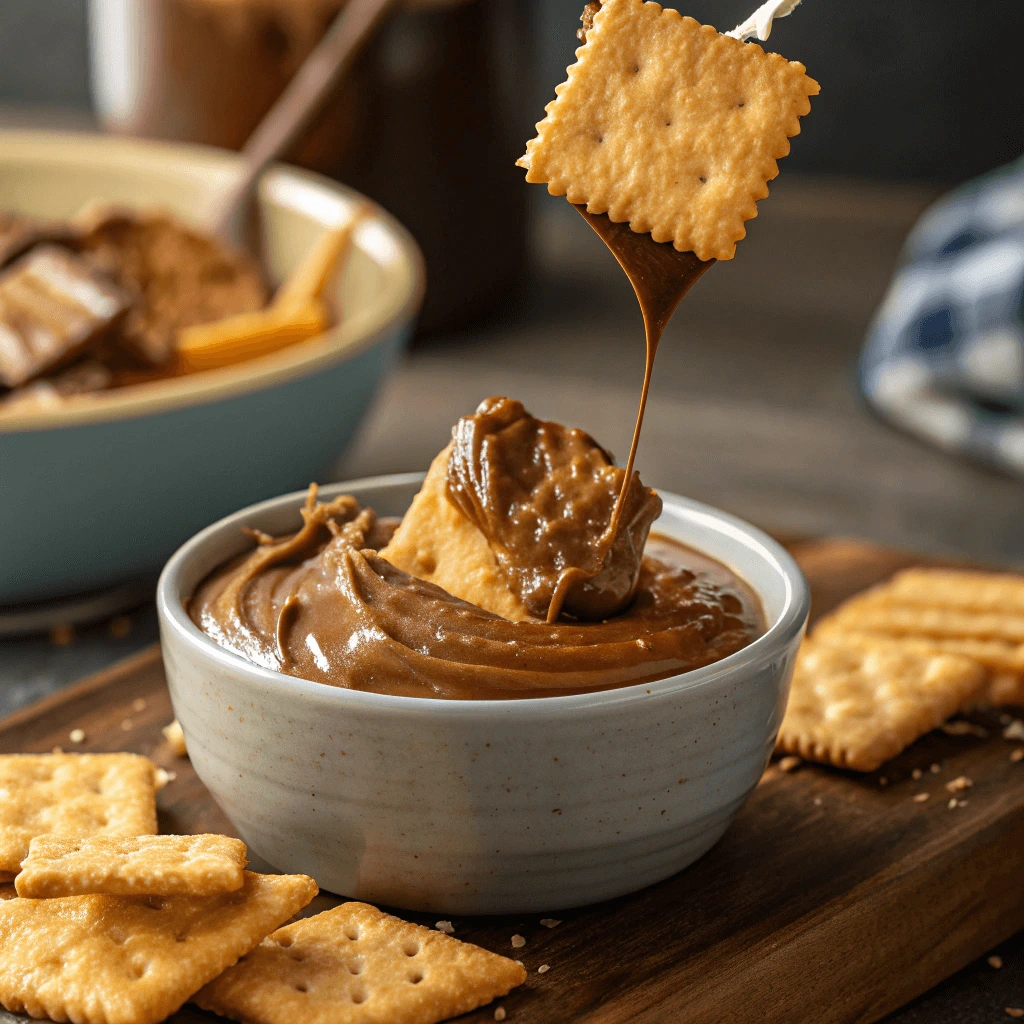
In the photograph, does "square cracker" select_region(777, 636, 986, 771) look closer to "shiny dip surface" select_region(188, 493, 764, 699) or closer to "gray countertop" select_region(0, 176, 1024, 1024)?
"shiny dip surface" select_region(188, 493, 764, 699)

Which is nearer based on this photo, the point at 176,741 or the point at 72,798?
the point at 72,798

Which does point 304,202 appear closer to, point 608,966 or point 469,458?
point 469,458

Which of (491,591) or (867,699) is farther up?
(491,591)

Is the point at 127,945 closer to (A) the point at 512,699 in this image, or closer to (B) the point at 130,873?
(B) the point at 130,873

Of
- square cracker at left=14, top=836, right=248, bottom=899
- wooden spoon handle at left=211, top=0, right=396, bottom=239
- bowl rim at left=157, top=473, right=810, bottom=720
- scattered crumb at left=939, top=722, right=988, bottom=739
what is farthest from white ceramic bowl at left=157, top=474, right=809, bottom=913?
wooden spoon handle at left=211, top=0, right=396, bottom=239

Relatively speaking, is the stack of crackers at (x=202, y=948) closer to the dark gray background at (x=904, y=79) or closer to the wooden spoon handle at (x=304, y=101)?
the wooden spoon handle at (x=304, y=101)

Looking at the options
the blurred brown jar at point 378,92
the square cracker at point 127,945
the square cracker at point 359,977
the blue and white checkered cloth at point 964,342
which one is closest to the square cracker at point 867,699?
the square cracker at point 359,977

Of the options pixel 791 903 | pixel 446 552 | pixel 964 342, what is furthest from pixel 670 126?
pixel 964 342
